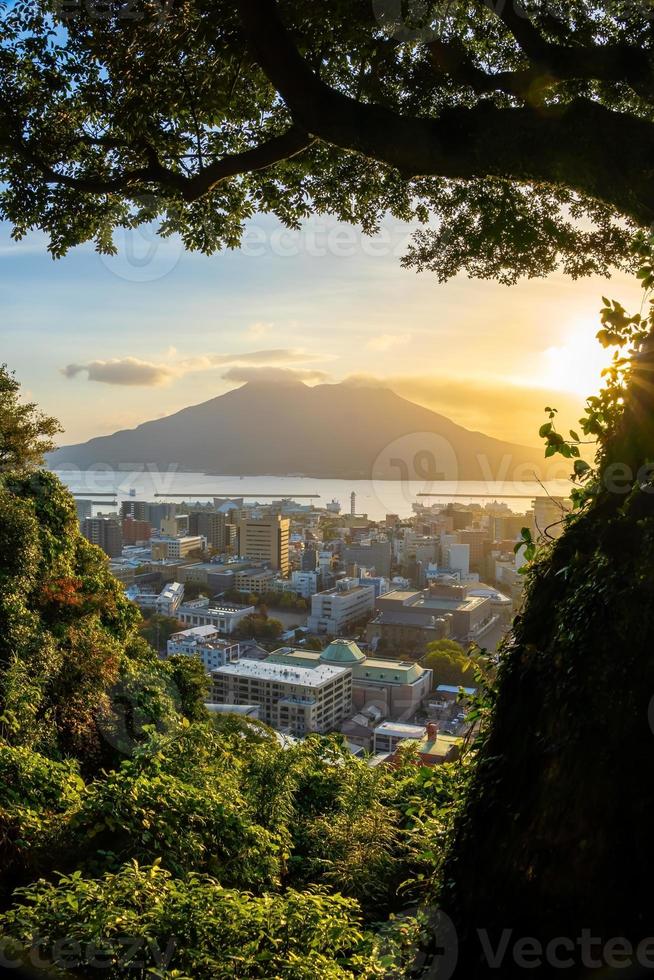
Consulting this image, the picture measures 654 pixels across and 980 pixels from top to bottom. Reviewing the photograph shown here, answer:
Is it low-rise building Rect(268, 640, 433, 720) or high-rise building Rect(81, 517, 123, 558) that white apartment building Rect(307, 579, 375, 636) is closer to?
low-rise building Rect(268, 640, 433, 720)

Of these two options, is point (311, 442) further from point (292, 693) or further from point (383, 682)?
point (292, 693)

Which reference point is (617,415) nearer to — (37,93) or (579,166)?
(579,166)

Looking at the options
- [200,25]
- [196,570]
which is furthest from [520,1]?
[196,570]

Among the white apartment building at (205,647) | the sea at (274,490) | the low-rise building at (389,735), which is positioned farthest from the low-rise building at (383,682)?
the sea at (274,490)

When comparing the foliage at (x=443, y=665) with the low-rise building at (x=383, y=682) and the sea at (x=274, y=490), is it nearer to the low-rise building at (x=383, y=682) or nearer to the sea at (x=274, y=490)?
the low-rise building at (x=383, y=682)

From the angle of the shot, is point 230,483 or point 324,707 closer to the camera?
point 324,707

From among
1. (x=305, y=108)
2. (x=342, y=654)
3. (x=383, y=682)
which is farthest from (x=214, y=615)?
(x=305, y=108)
